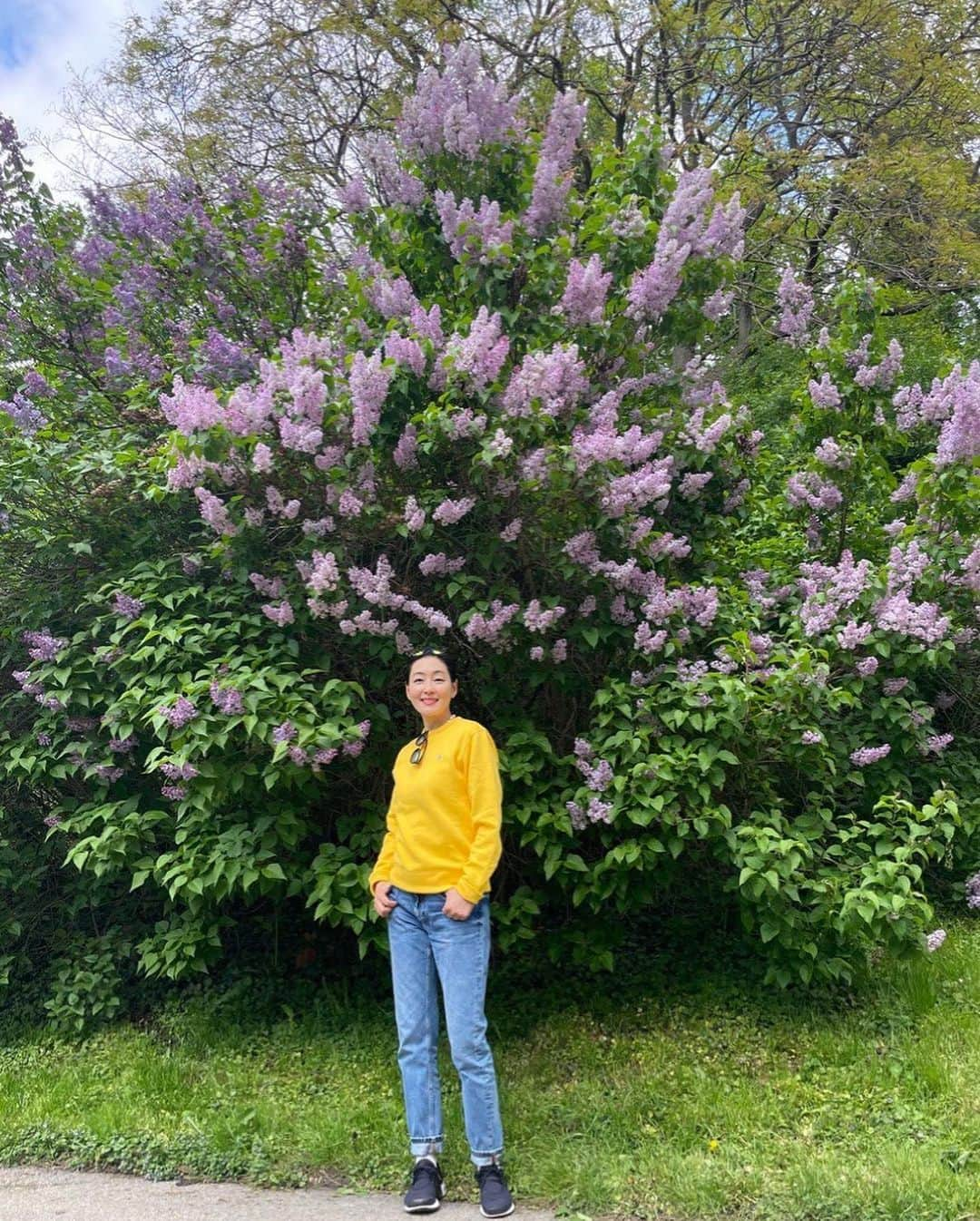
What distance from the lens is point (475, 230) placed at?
4609mm

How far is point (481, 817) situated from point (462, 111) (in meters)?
3.52

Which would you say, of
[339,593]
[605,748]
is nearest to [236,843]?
[339,593]

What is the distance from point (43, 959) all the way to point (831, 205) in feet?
39.2

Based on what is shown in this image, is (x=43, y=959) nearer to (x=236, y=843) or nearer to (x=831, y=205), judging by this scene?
(x=236, y=843)

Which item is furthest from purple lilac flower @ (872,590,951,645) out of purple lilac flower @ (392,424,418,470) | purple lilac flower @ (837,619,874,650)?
purple lilac flower @ (392,424,418,470)

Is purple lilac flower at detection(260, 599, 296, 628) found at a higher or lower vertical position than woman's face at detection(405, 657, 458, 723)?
higher

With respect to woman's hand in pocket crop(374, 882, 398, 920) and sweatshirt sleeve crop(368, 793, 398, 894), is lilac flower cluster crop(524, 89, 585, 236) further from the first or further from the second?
woman's hand in pocket crop(374, 882, 398, 920)

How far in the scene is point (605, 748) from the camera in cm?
404

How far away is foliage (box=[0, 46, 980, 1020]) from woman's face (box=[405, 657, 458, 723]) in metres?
0.47

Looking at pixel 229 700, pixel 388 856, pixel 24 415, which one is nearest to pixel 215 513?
pixel 229 700

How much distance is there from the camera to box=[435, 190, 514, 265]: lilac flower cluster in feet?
14.8

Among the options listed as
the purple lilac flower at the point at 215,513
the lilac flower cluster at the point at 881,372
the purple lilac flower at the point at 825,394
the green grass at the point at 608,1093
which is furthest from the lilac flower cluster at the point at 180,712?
the lilac flower cluster at the point at 881,372

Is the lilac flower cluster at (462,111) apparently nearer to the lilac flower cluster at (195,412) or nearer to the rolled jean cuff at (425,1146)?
the lilac flower cluster at (195,412)

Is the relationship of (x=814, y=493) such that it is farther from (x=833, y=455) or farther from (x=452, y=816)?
(x=452, y=816)
